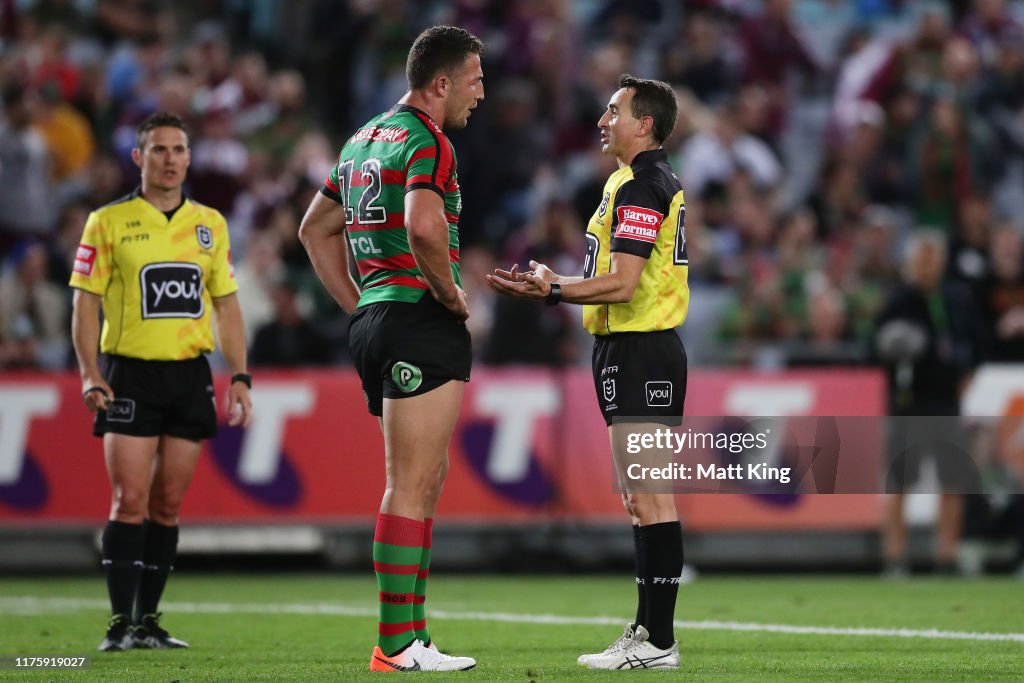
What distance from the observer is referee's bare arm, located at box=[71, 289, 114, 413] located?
7.69 metres

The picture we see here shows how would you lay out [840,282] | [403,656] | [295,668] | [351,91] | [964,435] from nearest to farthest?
1. [403,656]
2. [295,668]
3. [964,435]
4. [840,282]
5. [351,91]

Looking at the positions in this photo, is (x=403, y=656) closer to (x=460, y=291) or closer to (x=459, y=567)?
(x=460, y=291)

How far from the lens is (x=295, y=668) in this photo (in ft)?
21.7

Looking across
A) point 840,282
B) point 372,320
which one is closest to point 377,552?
point 372,320

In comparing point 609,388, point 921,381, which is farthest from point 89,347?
point 921,381

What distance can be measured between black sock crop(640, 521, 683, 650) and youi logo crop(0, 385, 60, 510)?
7.18m

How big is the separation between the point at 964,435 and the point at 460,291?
24.4 ft

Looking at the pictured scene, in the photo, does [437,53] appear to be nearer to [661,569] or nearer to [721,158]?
[661,569]

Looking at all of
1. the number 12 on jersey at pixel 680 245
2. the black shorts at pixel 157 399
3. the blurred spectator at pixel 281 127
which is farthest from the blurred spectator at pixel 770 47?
the number 12 on jersey at pixel 680 245

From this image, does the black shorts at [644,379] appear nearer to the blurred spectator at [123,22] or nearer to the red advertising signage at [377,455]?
the red advertising signage at [377,455]

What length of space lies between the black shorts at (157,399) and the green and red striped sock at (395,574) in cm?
210

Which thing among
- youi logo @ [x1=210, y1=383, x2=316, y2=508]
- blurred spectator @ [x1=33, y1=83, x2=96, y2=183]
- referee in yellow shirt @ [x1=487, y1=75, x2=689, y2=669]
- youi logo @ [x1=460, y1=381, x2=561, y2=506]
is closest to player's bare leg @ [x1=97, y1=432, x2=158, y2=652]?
referee in yellow shirt @ [x1=487, y1=75, x2=689, y2=669]

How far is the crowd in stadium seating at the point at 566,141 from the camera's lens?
13641 millimetres

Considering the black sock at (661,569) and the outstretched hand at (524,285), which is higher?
the outstretched hand at (524,285)
